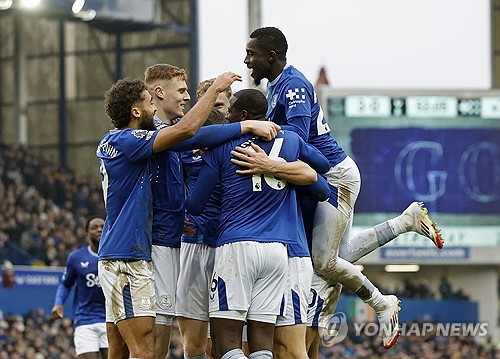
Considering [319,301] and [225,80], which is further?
[319,301]

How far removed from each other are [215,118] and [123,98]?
121 cm

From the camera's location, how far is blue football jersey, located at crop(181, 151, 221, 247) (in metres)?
10.1

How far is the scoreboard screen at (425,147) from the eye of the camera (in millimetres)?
30047

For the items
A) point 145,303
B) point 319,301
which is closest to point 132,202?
point 145,303

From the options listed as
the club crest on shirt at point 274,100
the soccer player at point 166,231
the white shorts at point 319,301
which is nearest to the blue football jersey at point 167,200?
the soccer player at point 166,231

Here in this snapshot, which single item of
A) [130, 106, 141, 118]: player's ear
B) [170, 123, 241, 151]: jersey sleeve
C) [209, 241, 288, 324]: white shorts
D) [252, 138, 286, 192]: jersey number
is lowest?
[209, 241, 288, 324]: white shorts

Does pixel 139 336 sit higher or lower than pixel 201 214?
lower

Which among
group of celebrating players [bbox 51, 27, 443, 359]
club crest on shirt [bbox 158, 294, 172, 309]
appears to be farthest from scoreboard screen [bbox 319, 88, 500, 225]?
club crest on shirt [bbox 158, 294, 172, 309]

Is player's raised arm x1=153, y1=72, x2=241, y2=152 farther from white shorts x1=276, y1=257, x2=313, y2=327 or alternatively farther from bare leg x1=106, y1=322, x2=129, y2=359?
bare leg x1=106, y1=322, x2=129, y2=359

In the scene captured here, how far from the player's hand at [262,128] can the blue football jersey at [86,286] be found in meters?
6.03

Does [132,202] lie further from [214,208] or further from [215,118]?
[215,118]

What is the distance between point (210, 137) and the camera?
934 cm

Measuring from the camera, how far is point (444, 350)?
32500mm

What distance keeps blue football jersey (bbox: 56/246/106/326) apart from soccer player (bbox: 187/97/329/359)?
580cm
